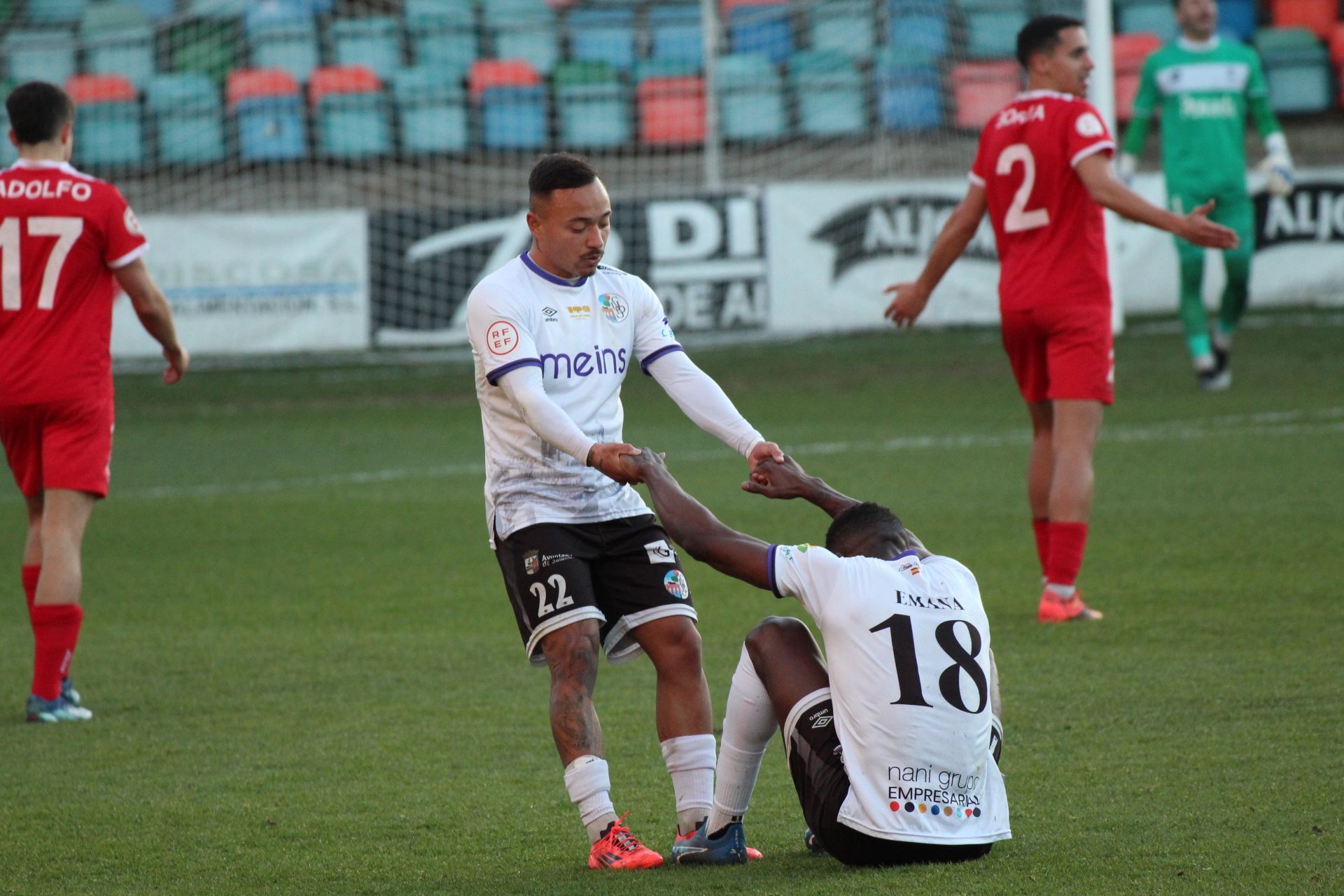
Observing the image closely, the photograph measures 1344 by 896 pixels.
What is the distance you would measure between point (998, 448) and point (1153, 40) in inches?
427

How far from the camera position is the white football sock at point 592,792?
3.70 m

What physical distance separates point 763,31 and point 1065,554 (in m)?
15.2

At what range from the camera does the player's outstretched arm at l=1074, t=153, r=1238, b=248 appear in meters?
6.02

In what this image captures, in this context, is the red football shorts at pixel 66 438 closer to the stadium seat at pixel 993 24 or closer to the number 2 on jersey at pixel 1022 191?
the number 2 on jersey at pixel 1022 191

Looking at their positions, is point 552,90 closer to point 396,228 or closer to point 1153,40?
point 396,228

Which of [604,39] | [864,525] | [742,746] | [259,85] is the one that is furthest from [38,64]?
[864,525]

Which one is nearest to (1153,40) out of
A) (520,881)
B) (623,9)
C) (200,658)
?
(623,9)

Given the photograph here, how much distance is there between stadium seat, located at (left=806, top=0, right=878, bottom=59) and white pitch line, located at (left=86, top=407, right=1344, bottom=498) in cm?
945

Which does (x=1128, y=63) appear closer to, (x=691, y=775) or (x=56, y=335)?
(x=56, y=335)

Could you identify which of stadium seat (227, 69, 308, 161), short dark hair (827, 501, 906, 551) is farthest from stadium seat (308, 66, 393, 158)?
short dark hair (827, 501, 906, 551)

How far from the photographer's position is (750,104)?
63.5 feet

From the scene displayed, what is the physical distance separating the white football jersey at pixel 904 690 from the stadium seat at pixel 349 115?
16.5 m

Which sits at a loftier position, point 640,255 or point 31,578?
point 640,255

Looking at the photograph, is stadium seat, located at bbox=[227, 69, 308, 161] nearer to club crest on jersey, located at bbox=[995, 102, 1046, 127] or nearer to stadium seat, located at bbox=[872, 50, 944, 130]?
stadium seat, located at bbox=[872, 50, 944, 130]
